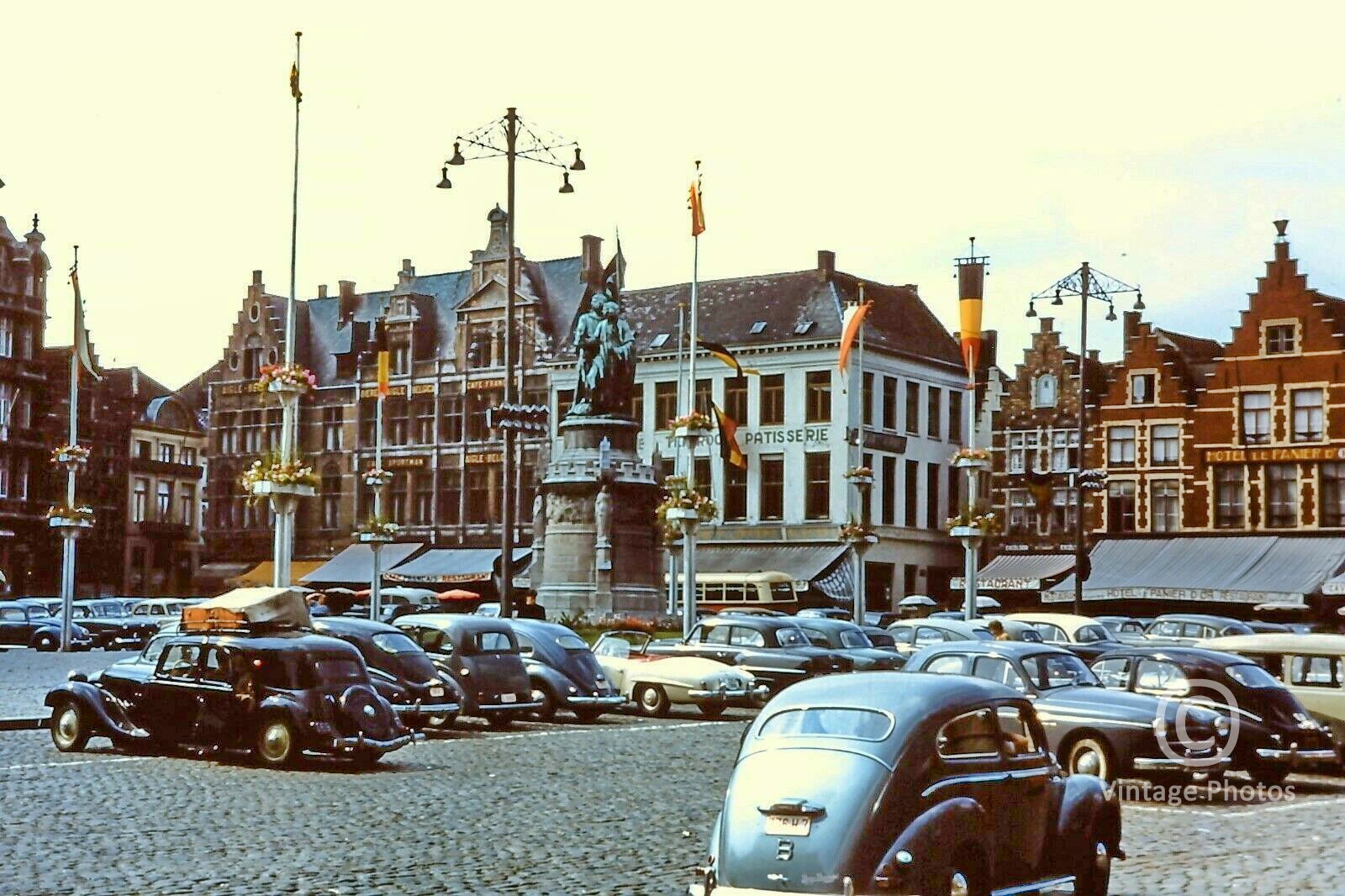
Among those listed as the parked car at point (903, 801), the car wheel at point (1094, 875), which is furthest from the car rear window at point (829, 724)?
the car wheel at point (1094, 875)

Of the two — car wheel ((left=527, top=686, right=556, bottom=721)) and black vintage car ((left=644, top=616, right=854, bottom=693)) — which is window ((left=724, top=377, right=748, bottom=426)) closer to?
black vintage car ((left=644, top=616, right=854, bottom=693))

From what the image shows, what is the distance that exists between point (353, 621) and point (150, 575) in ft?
178

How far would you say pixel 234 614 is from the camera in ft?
72.8

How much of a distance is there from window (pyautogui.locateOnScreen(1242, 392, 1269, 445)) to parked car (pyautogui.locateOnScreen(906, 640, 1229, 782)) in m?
38.7

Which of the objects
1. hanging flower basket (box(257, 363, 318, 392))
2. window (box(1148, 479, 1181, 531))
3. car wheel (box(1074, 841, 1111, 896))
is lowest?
car wheel (box(1074, 841, 1111, 896))

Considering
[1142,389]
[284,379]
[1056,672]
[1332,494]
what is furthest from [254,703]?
[1142,389]

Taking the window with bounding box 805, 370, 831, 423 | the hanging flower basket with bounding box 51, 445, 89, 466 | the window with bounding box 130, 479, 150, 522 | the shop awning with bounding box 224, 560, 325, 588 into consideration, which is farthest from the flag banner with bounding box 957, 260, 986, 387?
the window with bounding box 130, 479, 150, 522

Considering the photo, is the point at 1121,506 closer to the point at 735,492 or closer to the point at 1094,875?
the point at 735,492

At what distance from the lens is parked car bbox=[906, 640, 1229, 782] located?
18.7 m

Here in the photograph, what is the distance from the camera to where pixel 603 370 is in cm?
4281

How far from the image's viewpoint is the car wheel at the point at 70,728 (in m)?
20.7

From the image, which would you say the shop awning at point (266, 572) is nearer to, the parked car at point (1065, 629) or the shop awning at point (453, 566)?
the shop awning at point (453, 566)

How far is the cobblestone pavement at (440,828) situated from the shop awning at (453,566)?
140 ft

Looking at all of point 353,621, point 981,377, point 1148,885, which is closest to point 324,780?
point 353,621
